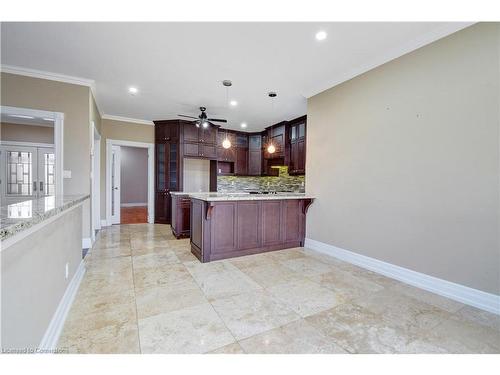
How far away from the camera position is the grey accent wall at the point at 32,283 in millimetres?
1045

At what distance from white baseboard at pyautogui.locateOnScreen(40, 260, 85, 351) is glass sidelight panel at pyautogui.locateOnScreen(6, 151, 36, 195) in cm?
531

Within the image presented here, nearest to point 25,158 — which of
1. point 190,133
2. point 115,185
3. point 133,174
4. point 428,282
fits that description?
point 115,185

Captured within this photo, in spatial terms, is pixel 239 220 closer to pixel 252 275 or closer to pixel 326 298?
pixel 252 275

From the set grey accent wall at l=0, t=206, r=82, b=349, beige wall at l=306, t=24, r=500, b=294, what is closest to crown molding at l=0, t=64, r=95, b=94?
grey accent wall at l=0, t=206, r=82, b=349

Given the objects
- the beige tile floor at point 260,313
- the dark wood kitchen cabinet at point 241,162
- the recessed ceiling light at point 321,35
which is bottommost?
the beige tile floor at point 260,313

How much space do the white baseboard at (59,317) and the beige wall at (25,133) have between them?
5.54 metres

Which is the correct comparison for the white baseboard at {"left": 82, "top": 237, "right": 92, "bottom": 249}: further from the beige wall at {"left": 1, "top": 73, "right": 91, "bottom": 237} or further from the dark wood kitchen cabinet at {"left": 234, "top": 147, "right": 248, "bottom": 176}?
the dark wood kitchen cabinet at {"left": 234, "top": 147, "right": 248, "bottom": 176}

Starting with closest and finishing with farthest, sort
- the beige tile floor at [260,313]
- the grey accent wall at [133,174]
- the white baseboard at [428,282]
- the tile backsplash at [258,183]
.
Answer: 1. the beige tile floor at [260,313]
2. the white baseboard at [428,282]
3. the tile backsplash at [258,183]
4. the grey accent wall at [133,174]

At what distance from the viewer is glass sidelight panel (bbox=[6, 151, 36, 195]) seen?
582 centimetres

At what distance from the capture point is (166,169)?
6.03 metres

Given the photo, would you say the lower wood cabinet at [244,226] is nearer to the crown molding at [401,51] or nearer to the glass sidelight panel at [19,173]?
the crown molding at [401,51]

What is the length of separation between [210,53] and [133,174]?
8531 mm

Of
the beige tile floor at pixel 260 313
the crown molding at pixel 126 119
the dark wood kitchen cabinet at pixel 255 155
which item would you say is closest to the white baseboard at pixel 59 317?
the beige tile floor at pixel 260 313
